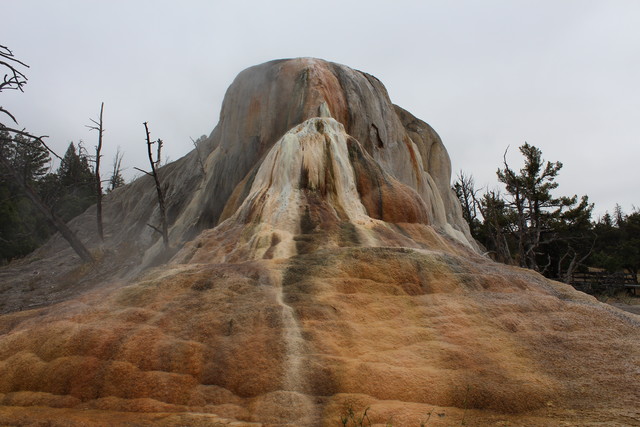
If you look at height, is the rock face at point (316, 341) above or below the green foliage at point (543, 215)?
below

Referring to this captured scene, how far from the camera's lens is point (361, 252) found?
6.20 metres

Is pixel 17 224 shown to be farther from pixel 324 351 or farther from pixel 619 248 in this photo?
pixel 619 248

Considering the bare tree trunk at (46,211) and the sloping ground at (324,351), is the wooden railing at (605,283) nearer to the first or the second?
the sloping ground at (324,351)

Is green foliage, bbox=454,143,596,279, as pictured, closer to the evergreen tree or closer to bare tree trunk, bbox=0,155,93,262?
the evergreen tree

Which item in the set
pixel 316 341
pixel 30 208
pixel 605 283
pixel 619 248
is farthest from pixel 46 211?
pixel 619 248

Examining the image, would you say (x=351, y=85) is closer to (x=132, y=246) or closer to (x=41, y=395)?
(x=132, y=246)

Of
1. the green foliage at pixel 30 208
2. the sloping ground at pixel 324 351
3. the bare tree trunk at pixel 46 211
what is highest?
the green foliage at pixel 30 208

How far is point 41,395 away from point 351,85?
12.7m

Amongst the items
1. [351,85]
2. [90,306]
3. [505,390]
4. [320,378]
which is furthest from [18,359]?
[351,85]

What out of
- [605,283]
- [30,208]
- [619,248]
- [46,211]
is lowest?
[605,283]

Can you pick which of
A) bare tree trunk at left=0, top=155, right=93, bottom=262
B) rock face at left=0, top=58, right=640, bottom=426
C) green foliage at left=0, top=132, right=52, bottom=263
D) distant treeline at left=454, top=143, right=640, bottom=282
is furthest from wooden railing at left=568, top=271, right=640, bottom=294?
green foliage at left=0, top=132, right=52, bottom=263

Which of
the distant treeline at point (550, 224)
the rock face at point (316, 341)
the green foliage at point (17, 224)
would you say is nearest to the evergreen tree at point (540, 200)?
the distant treeline at point (550, 224)

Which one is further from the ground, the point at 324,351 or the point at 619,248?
the point at 619,248

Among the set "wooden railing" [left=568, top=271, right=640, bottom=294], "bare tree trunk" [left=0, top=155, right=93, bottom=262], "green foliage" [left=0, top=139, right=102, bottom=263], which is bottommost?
"wooden railing" [left=568, top=271, right=640, bottom=294]
